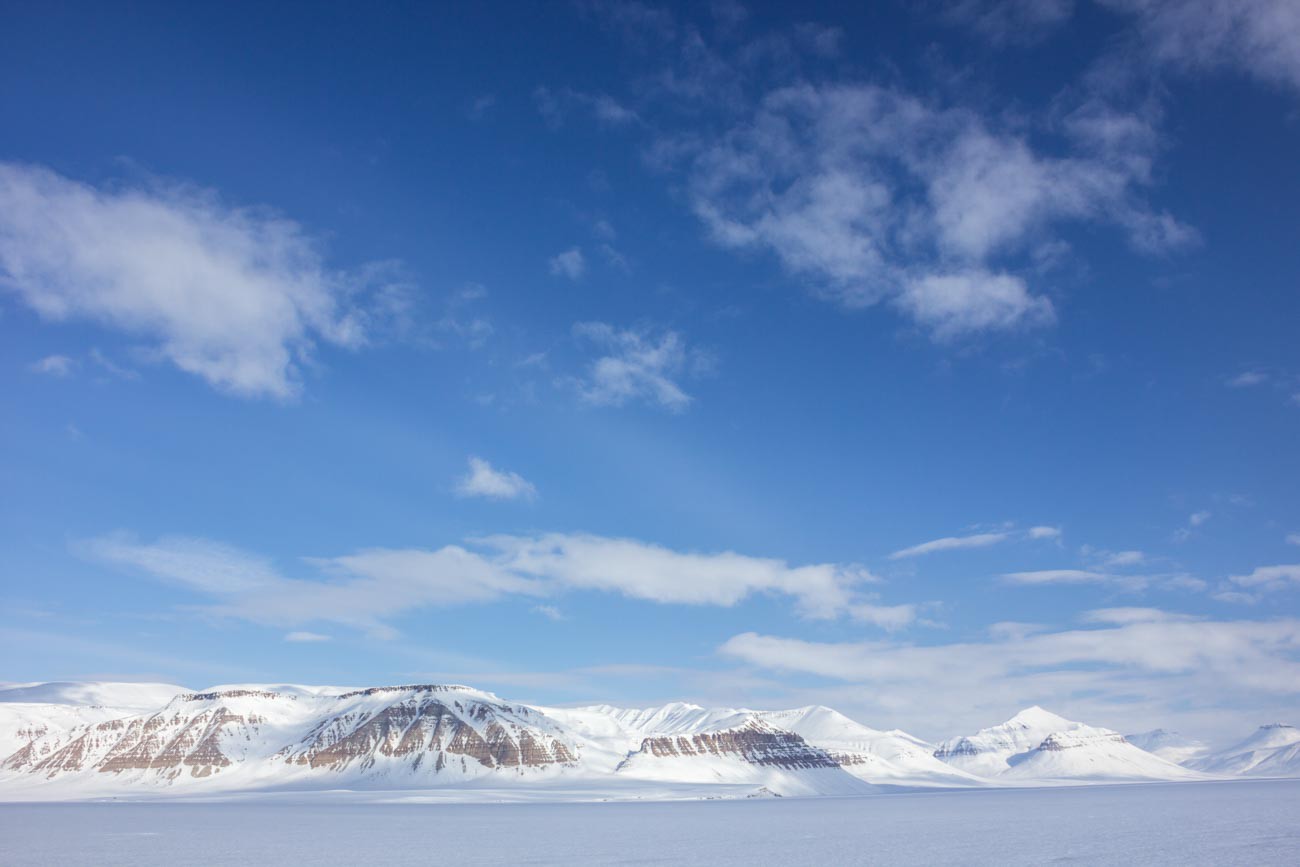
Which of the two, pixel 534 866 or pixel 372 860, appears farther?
pixel 372 860

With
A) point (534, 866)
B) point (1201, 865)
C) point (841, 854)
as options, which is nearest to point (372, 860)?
point (534, 866)

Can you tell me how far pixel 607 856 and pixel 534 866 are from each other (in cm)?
1180

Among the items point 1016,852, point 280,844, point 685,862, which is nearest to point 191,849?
point 280,844

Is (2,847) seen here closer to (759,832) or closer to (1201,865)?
(759,832)

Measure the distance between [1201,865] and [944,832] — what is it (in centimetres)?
6163

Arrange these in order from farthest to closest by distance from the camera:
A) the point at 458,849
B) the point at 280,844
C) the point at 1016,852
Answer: the point at 280,844 → the point at 458,849 → the point at 1016,852

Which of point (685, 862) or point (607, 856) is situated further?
point (607, 856)

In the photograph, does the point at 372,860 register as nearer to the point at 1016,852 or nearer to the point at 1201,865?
the point at 1016,852

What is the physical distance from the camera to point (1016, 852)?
9744 cm

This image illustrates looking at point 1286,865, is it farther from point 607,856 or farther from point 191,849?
point 191,849

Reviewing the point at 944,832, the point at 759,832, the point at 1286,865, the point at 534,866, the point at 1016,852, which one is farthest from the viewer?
the point at 759,832

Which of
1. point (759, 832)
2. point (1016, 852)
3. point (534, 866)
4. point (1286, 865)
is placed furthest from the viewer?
point (759, 832)

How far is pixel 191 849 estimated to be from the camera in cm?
11856

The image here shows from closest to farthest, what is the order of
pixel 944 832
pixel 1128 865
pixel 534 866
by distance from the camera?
pixel 1128 865
pixel 534 866
pixel 944 832
